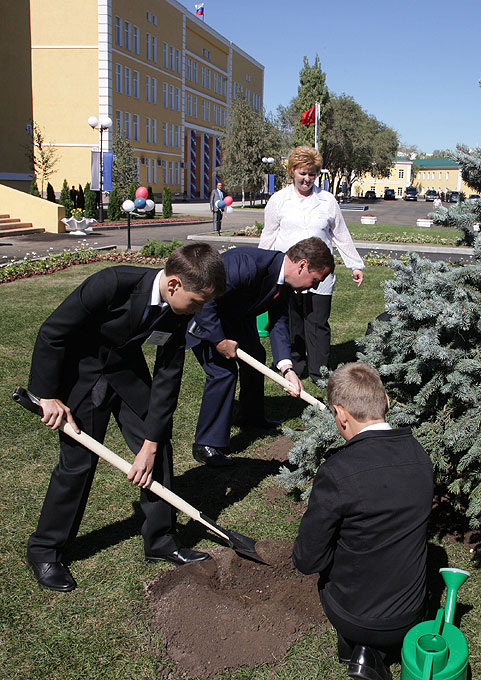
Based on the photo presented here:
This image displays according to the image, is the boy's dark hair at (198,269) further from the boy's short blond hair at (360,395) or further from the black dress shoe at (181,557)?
the black dress shoe at (181,557)

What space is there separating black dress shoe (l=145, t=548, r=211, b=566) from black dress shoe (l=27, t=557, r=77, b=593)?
16.5 inches

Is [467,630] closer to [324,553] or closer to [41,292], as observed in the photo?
[324,553]

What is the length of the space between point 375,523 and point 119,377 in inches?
54.6

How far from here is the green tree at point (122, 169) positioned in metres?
31.1

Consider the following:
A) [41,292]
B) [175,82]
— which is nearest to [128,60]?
[175,82]

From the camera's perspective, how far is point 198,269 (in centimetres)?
268

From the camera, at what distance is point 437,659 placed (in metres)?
2.13

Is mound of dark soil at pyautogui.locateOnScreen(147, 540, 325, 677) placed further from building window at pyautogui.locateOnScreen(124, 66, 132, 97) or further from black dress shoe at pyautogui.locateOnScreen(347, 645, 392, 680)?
building window at pyautogui.locateOnScreen(124, 66, 132, 97)

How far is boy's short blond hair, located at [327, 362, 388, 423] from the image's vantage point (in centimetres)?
Answer: 238

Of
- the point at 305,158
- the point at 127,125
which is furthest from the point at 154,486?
the point at 127,125

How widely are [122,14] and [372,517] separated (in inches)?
1764

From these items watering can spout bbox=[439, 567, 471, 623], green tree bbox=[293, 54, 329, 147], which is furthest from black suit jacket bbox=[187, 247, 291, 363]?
green tree bbox=[293, 54, 329, 147]

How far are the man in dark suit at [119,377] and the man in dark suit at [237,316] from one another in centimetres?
118

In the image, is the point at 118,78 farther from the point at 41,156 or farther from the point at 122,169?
the point at 122,169
